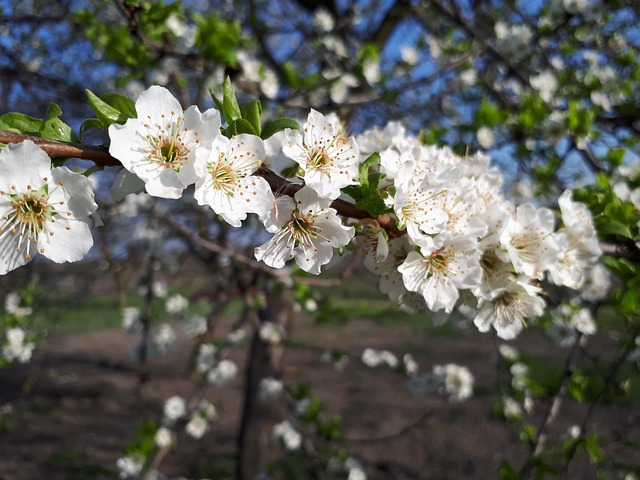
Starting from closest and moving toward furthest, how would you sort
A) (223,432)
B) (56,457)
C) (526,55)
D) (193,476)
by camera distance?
(526,55)
(193,476)
(56,457)
(223,432)

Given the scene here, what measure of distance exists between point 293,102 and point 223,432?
497 centimetres

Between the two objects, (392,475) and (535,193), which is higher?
(535,193)

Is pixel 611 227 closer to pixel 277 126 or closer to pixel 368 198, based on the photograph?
pixel 368 198

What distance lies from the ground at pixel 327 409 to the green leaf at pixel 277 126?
250 cm

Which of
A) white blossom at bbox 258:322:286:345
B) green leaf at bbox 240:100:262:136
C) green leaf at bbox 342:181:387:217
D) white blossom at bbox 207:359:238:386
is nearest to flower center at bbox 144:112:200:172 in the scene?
green leaf at bbox 240:100:262:136

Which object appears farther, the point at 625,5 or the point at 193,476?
the point at 193,476

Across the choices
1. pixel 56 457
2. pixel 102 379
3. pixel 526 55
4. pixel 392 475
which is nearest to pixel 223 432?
pixel 56 457

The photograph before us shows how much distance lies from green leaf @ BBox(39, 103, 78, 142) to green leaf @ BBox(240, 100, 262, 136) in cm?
32

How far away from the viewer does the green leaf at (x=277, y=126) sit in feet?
3.16

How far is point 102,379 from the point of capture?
8539mm

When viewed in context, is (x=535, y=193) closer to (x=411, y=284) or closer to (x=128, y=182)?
(x=411, y=284)

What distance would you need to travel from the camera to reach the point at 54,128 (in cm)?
84

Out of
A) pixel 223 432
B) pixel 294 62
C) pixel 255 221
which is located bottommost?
pixel 223 432

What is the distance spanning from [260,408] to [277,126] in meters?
4.25
